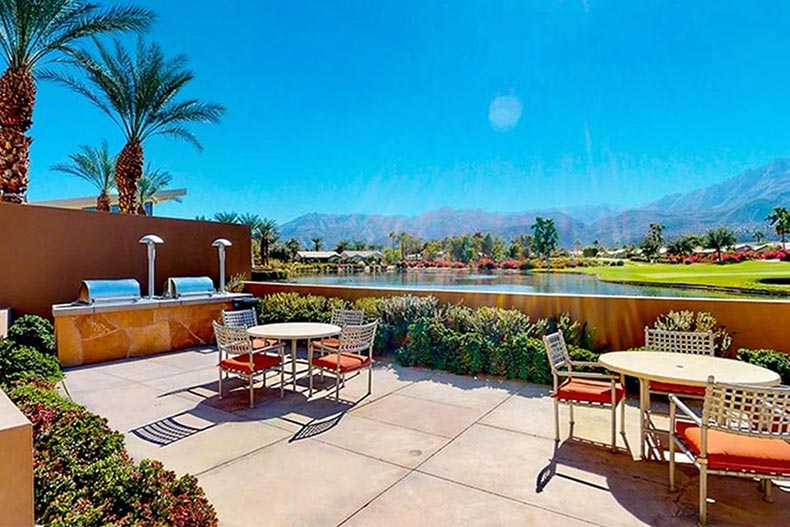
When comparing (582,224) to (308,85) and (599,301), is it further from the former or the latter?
(599,301)

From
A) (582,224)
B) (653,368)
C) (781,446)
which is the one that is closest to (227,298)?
(653,368)

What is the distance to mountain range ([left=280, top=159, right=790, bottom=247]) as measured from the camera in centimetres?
4000

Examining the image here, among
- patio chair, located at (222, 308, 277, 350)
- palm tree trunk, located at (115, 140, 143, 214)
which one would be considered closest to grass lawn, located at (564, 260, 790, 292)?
patio chair, located at (222, 308, 277, 350)

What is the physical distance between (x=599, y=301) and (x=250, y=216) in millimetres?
33870

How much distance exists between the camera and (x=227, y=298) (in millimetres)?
9344

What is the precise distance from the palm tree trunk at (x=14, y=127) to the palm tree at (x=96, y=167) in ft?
36.5

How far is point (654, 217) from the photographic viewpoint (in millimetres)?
49656

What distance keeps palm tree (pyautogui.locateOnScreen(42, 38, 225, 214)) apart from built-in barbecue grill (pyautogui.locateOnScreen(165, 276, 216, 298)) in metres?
6.98

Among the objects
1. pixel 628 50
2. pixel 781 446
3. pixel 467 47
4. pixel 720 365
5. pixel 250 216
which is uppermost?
pixel 628 50

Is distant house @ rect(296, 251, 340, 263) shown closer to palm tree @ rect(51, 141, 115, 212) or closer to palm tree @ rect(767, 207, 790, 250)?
palm tree @ rect(51, 141, 115, 212)

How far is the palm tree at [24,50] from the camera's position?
9.63 metres

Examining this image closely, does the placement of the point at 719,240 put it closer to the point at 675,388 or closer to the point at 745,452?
the point at 675,388

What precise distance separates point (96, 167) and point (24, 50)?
13.0 m

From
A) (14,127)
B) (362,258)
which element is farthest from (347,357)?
(362,258)
